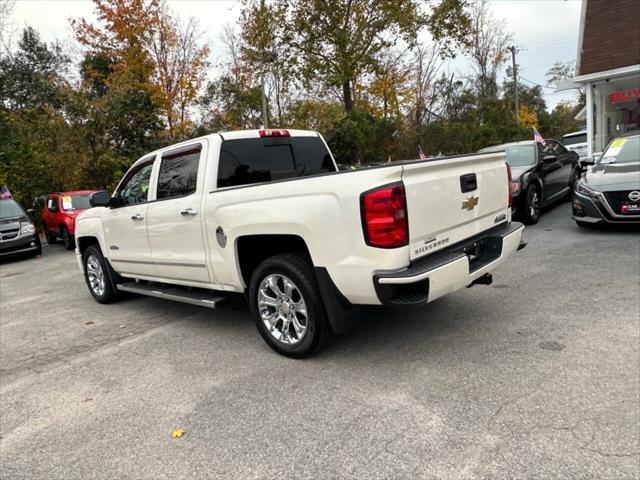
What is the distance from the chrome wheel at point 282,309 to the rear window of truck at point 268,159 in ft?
3.73

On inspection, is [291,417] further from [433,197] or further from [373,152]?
[373,152]

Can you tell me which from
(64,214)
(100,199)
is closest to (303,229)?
(100,199)

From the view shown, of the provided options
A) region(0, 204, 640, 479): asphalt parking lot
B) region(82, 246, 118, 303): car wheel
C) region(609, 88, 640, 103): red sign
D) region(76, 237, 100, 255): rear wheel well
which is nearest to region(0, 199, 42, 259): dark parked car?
region(76, 237, 100, 255): rear wheel well

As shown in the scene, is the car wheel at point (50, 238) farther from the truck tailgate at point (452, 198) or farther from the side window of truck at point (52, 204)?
the truck tailgate at point (452, 198)

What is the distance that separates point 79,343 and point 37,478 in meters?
2.46

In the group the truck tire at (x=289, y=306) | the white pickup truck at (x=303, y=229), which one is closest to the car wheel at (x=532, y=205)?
the white pickup truck at (x=303, y=229)

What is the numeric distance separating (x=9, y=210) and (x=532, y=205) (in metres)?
12.9

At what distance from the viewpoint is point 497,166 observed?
422 cm

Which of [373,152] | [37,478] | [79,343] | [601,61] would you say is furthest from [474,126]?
[37,478]

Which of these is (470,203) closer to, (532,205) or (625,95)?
(532,205)

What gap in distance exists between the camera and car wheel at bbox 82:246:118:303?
6289 millimetres

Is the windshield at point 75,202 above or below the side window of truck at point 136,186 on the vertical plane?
below

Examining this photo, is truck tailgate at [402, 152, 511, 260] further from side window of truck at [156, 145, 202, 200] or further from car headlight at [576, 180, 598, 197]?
car headlight at [576, 180, 598, 197]

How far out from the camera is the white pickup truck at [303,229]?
3.21 m
